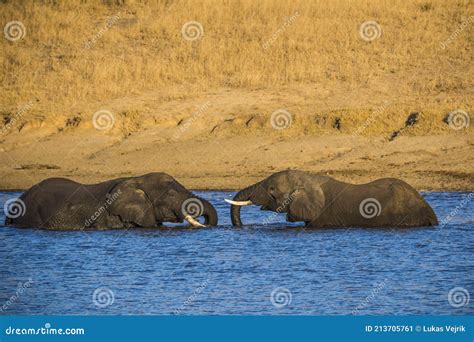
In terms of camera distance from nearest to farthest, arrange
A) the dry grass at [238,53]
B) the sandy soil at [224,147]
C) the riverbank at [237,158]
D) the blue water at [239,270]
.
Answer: the blue water at [239,270] < the riverbank at [237,158] < the sandy soil at [224,147] < the dry grass at [238,53]

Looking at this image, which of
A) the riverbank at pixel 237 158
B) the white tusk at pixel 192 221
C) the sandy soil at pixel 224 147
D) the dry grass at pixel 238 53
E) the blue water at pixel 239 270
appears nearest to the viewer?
the blue water at pixel 239 270

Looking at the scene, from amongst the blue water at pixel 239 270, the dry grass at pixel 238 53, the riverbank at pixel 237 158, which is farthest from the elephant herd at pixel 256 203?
the dry grass at pixel 238 53

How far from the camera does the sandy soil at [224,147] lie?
3203 cm

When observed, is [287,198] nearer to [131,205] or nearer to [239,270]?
[131,205]

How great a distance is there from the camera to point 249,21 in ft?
142

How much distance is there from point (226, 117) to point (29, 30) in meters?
10.8

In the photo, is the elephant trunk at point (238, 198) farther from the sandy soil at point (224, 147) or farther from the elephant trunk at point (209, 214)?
the sandy soil at point (224, 147)

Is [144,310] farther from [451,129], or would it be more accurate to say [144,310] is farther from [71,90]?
[71,90]

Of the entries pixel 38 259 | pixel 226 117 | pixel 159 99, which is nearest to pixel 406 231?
pixel 38 259

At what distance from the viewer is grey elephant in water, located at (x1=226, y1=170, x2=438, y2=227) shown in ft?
79.5

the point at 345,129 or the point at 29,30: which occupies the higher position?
the point at 29,30

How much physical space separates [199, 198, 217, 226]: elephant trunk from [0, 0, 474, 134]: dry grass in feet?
36.4

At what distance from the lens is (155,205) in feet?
79.8

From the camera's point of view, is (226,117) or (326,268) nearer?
(326,268)
